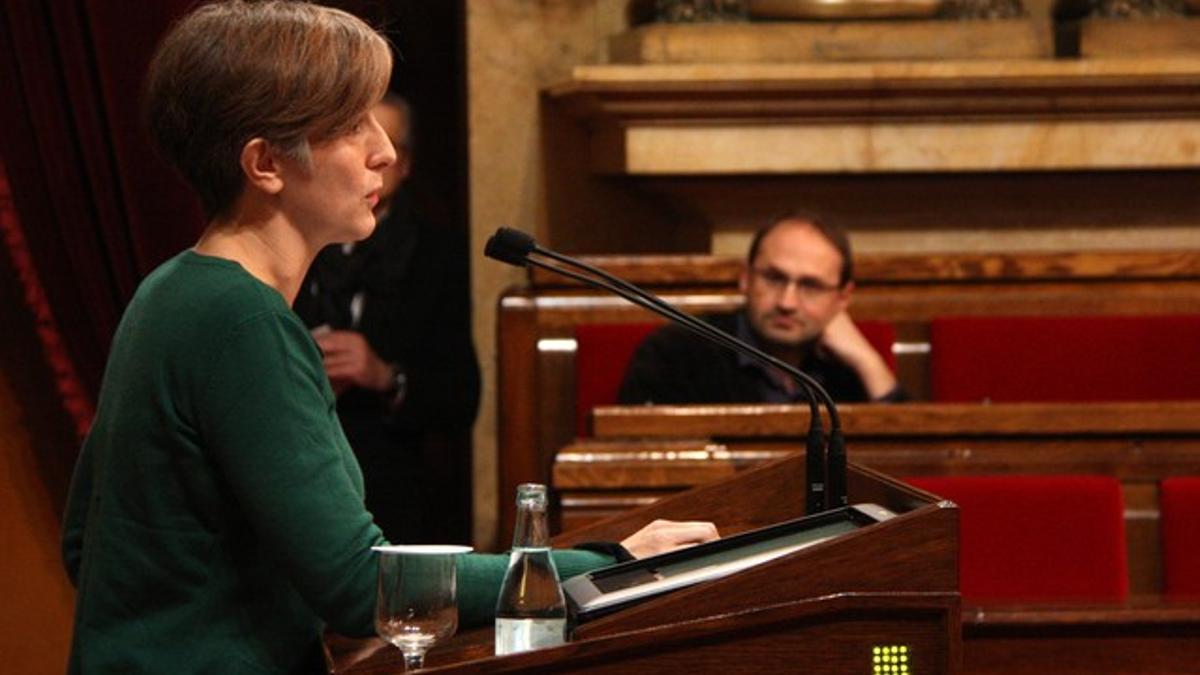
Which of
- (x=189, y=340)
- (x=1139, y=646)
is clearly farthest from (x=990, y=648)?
(x=189, y=340)

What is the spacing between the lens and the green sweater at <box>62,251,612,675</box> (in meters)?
1.74

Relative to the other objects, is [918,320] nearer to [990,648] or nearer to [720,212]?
[720,212]

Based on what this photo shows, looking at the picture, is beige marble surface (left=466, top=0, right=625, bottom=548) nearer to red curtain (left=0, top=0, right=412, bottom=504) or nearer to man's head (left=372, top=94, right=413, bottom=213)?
man's head (left=372, top=94, right=413, bottom=213)

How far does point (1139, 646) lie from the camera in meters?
2.45

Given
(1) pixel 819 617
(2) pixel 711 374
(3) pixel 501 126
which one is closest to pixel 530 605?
(1) pixel 819 617

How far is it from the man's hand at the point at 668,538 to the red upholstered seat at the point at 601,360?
7.75 feet

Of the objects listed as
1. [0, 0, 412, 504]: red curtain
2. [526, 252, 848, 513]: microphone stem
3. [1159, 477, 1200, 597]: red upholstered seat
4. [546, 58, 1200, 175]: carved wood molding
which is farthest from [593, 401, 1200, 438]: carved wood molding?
[546, 58, 1200, 175]: carved wood molding

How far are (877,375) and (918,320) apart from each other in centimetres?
45

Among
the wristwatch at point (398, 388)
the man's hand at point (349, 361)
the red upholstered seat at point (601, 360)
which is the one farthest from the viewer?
the red upholstered seat at point (601, 360)

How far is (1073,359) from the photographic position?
446 centimetres

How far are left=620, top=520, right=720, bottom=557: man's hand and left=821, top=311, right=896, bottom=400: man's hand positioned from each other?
7.46 ft

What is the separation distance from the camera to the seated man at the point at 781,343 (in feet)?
13.6

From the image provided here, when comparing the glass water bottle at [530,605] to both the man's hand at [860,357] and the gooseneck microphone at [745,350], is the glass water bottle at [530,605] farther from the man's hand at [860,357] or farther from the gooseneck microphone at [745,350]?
the man's hand at [860,357]

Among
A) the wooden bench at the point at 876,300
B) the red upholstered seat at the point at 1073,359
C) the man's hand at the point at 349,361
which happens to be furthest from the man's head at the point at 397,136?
the red upholstered seat at the point at 1073,359
